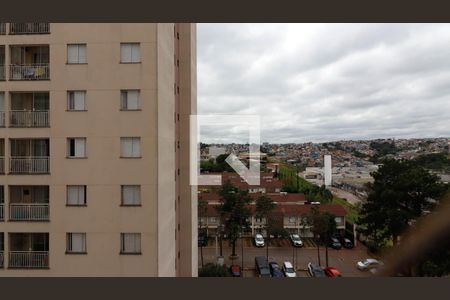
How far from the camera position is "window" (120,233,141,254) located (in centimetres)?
470

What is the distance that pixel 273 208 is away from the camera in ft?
34.4

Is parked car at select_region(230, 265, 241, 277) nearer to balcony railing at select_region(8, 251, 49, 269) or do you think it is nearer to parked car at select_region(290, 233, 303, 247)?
parked car at select_region(290, 233, 303, 247)

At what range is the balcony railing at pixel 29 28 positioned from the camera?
4781mm

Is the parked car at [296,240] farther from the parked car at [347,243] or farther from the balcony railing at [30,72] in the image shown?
the balcony railing at [30,72]

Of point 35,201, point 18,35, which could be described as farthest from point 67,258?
point 18,35

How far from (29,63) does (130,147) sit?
2242 mm

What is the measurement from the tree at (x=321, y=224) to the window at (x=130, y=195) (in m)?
7.09

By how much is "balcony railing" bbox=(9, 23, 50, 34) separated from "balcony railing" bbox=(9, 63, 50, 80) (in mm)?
476

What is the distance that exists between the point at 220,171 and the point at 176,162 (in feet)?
6.72

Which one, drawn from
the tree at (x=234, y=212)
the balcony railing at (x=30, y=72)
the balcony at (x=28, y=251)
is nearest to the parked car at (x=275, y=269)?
the tree at (x=234, y=212)

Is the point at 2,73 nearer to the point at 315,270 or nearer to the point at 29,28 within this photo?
the point at 29,28

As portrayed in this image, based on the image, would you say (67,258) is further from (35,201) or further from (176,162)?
(176,162)

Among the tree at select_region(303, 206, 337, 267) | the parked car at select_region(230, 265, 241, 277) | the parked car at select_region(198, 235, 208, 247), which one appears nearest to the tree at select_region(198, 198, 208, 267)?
the parked car at select_region(198, 235, 208, 247)

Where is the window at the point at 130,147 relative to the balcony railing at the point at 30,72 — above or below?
below
